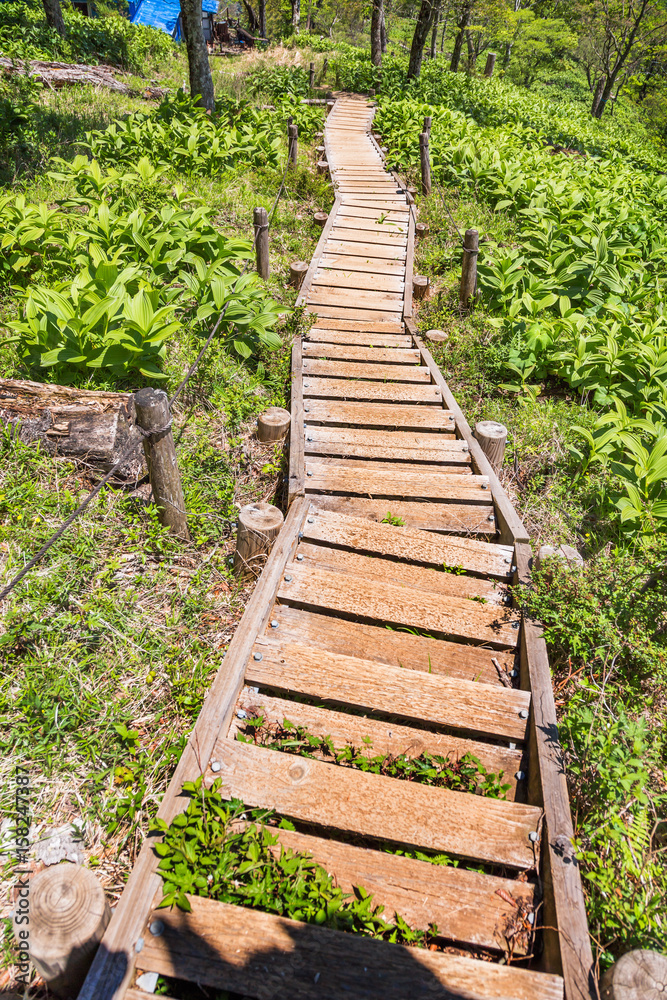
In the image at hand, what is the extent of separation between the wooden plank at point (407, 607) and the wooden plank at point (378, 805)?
1016 mm

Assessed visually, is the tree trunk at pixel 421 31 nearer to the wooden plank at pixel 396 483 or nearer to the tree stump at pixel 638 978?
the wooden plank at pixel 396 483

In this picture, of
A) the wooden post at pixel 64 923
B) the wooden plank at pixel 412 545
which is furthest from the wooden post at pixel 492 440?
the wooden post at pixel 64 923

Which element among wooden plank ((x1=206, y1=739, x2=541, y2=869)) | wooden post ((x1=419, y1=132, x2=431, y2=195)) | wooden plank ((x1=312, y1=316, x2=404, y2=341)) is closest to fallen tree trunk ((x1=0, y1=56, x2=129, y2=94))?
wooden post ((x1=419, y1=132, x2=431, y2=195))

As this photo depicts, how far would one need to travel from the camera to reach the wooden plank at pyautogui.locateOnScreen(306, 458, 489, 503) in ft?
14.9

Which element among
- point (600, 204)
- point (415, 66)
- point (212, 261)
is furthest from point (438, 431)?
point (415, 66)

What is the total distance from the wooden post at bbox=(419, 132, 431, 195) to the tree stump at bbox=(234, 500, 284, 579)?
10.7 meters

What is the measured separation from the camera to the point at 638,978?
1.82m

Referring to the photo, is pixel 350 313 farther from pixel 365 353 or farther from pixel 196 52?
pixel 196 52

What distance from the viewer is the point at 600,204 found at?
34.1ft

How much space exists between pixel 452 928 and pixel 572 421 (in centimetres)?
521

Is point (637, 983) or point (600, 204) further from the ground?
point (600, 204)

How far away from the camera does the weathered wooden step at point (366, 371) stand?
20.6 ft

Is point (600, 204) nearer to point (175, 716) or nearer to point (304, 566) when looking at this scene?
point (304, 566)

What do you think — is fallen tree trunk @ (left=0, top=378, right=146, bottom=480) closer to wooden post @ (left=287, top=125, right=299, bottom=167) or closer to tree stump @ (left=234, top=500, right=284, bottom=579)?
tree stump @ (left=234, top=500, right=284, bottom=579)
